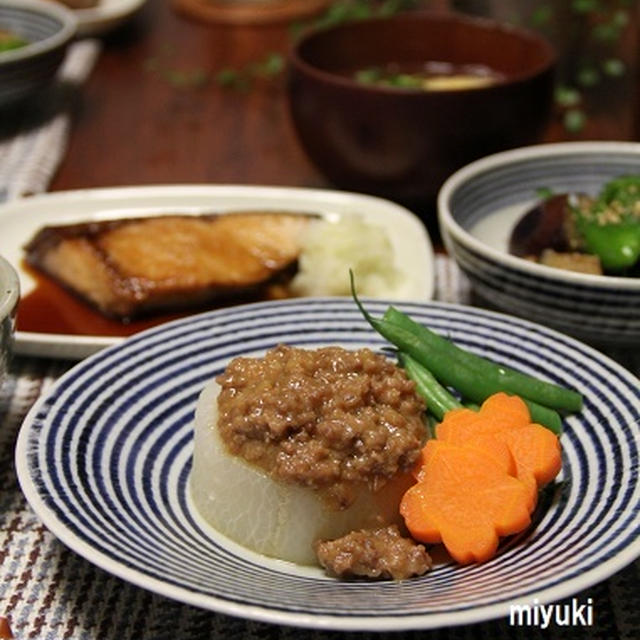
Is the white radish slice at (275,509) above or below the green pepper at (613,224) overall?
above

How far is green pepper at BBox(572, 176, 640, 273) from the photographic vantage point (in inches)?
84.2

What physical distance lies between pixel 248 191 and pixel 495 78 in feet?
3.02

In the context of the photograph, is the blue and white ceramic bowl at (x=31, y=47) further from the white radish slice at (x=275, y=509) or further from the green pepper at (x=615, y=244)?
the white radish slice at (x=275, y=509)

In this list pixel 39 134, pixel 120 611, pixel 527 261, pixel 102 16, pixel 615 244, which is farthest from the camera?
pixel 102 16

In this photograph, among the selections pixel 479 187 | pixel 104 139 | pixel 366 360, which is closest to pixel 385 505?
pixel 366 360

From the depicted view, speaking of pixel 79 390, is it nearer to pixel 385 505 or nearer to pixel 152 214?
pixel 385 505

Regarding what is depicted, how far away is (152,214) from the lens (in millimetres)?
2736

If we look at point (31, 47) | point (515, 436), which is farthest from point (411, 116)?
point (31, 47)

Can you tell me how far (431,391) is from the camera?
1.71 metres

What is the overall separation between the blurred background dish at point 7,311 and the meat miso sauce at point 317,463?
1.24 ft

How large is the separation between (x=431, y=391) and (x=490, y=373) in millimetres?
117

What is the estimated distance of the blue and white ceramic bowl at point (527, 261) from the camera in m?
1.93

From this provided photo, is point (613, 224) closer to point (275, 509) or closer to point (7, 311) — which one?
point (275, 509)

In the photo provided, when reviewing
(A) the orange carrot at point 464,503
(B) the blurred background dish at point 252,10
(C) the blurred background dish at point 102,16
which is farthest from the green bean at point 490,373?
(B) the blurred background dish at point 252,10
